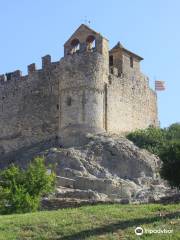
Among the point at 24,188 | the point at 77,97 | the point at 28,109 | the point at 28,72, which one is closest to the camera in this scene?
the point at 24,188

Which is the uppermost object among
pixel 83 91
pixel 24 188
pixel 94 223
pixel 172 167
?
pixel 83 91

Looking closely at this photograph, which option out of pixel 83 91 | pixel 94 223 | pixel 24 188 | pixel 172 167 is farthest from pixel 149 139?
pixel 94 223

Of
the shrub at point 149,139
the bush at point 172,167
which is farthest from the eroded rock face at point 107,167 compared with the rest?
the bush at point 172,167

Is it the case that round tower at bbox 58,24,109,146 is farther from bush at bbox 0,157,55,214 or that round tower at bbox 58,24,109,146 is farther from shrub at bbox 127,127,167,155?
bush at bbox 0,157,55,214

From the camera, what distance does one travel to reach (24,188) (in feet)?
93.9

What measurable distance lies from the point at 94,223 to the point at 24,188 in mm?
10364

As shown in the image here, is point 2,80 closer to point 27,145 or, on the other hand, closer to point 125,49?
point 27,145

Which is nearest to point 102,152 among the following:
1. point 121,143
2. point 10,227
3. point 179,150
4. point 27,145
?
point 121,143

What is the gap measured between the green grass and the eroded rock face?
42.8 feet

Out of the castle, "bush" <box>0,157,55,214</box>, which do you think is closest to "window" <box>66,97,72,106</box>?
the castle

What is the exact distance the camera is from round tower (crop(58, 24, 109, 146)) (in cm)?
4038

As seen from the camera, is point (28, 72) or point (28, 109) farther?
point (28, 72)

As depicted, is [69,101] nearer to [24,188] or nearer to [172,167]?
[24,188]

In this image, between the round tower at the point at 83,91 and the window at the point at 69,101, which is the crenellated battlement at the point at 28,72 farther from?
the window at the point at 69,101
